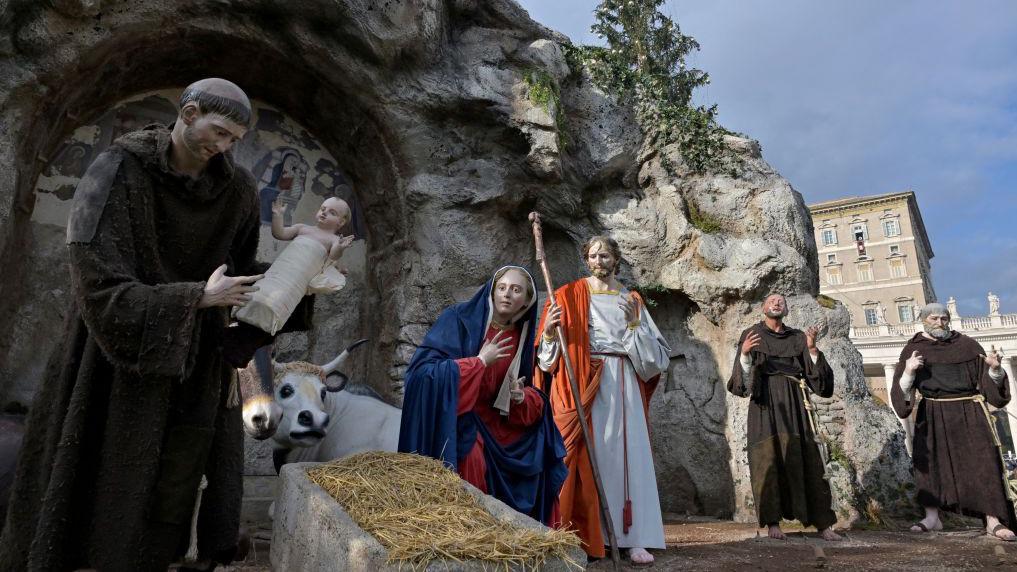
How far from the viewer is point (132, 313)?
2209 mm

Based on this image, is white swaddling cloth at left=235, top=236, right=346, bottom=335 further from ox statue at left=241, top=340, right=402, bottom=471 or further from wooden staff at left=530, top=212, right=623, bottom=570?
wooden staff at left=530, top=212, right=623, bottom=570

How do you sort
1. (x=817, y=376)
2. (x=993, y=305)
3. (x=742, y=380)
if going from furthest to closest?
(x=993, y=305), (x=817, y=376), (x=742, y=380)

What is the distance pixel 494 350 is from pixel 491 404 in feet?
1.35

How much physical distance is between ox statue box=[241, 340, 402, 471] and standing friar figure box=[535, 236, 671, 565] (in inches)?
54.1

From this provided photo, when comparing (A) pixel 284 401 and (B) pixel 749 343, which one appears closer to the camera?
(A) pixel 284 401

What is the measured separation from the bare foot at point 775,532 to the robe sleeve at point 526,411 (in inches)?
119

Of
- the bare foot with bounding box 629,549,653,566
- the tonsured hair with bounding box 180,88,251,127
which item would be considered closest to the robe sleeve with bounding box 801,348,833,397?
the bare foot with bounding box 629,549,653,566

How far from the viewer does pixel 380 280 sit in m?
8.42

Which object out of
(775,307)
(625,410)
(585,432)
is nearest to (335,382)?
(585,432)

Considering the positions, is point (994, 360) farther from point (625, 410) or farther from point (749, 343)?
point (625, 410)

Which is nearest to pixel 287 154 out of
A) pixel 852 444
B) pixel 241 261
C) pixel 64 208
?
pixel 64 208

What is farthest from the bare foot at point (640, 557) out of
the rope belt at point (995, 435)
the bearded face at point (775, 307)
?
the rope belt at point (995, 435)

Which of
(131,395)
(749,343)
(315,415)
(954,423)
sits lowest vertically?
(131,395)

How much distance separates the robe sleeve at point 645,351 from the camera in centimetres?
573
